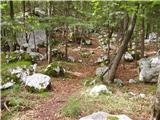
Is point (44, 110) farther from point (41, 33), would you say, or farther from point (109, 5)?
point (41, 33)

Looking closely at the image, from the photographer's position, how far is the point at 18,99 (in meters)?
11.5

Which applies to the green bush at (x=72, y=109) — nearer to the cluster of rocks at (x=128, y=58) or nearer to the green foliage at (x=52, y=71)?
the green foliage at (x=52, y=71)

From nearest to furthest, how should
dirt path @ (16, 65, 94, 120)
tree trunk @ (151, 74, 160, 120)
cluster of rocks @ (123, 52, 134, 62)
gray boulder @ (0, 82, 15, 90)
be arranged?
tree trunk @ (151, 74, 160, 120), dirt path @ (16, 65, 94, 120), gray boulder @ (0, 82, 15, 90), cluster of rocks @ (123, 52, 134, 62)

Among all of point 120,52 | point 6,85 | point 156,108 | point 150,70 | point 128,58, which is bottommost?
point 128,58

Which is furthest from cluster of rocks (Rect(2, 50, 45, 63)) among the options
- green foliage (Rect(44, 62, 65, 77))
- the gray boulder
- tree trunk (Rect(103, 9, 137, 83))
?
tree trunk (Rect(103, 9, 137, 83))

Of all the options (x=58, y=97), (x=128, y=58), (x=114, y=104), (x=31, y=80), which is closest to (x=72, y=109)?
(x=114, y=104)

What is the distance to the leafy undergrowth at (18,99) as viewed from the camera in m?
10.5

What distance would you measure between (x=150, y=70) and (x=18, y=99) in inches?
313

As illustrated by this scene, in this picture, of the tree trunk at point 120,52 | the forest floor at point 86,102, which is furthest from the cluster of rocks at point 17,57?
the tree trunk at point 120,52

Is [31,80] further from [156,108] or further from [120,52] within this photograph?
[156,108]

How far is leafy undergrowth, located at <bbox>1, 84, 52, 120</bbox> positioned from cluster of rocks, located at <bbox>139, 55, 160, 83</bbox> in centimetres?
587

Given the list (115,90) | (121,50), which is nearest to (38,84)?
(115,90)

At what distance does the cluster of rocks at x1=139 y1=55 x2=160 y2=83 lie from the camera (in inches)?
639

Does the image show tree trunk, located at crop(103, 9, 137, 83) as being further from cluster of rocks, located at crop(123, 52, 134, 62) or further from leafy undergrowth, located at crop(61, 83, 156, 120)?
cluster of rocks, located at crop(123, 52, 134, 62)
